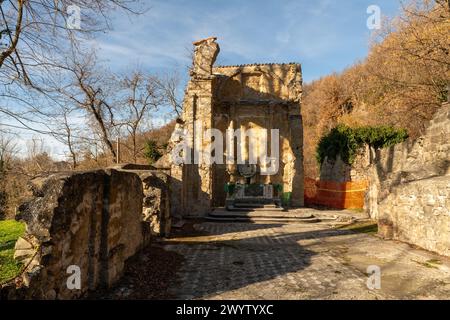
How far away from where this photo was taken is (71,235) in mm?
4297

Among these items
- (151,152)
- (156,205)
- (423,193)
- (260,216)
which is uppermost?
(151,152)

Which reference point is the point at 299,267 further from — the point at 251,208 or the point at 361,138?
the point at 361,138

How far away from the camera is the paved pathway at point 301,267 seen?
17.1 feet

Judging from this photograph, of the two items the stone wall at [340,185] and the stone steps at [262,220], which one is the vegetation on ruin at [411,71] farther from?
the stone steps at [262,220]

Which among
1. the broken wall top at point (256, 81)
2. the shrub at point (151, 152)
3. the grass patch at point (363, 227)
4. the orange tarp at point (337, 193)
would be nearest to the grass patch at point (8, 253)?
the grass patch at point (363, 227)

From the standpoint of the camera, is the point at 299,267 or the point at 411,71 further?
the point at 411,71

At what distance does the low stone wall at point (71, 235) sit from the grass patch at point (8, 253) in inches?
41.9

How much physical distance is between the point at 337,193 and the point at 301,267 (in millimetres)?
14913

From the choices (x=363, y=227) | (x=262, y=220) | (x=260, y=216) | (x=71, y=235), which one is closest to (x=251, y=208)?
(x=260, y=216)

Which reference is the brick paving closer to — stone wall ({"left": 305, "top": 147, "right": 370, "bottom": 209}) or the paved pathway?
the paved pathway

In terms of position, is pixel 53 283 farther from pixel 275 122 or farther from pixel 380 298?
pixel 275 122

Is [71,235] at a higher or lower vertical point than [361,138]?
lower

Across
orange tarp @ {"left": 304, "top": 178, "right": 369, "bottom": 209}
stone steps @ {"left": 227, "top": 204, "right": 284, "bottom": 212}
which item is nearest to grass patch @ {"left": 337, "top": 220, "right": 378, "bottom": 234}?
stone steps @ {"left": 227, "top": 204, "right": 284, "bottom": 212}
